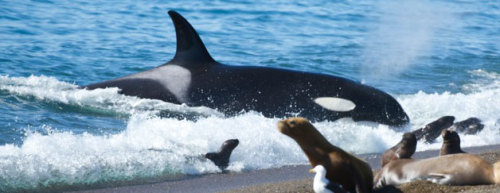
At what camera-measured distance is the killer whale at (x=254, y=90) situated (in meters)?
15.2

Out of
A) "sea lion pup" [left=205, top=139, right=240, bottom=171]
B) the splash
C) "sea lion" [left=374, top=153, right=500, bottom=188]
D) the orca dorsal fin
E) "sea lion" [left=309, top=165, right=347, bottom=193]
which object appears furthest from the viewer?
the splash

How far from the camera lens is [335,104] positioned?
15.1 metres

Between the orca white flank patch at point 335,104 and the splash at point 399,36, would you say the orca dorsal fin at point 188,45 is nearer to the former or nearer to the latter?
the orca white flank patch at point 335,104

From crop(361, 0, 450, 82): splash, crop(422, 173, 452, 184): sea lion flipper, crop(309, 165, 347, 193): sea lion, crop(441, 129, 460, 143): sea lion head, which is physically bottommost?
crop(361, 0, 450, 82): splash

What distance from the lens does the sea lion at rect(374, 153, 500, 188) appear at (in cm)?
915

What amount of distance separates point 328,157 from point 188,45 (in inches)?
294

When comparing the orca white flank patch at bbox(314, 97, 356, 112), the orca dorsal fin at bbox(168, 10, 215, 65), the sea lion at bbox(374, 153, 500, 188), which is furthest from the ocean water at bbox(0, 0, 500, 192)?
the sea lion at bbox(374, 153, 500, 188)

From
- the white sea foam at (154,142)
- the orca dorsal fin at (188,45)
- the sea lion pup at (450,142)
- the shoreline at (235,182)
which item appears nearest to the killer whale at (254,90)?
the orca dorsal fin at (188,45)

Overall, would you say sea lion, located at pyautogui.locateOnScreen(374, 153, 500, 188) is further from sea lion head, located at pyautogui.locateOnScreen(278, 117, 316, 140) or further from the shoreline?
sea lion head, located at pyautogui.locateOnScreen(278, 117, 316, 140)

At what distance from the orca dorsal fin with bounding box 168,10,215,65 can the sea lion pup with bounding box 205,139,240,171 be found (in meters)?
4.12

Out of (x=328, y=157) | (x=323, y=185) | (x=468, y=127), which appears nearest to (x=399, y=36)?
(x=468, y=127)

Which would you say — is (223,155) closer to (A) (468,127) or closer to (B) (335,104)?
(B) (335,104)

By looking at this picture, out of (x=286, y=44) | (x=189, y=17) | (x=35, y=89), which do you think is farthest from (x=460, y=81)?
(x=189, y=17)

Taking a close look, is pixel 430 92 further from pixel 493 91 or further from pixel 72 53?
pixel 72 53
